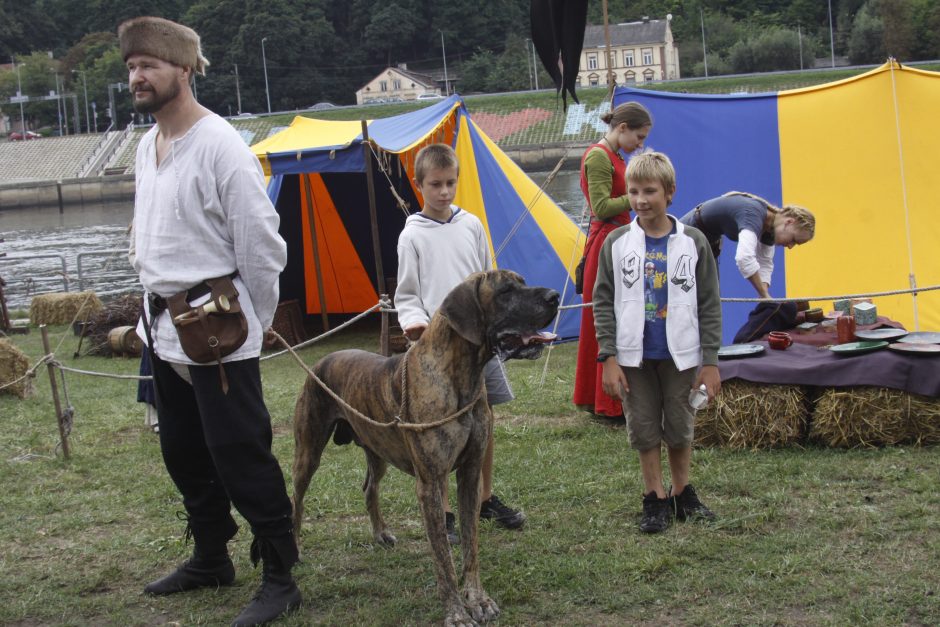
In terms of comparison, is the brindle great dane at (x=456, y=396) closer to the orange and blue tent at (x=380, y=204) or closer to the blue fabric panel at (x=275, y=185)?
the orange and blue tent at (x=380, y=204)

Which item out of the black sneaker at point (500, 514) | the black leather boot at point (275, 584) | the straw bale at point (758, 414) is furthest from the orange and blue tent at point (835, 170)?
the black leather boot at point (275, 584)

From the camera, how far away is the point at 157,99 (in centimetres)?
335

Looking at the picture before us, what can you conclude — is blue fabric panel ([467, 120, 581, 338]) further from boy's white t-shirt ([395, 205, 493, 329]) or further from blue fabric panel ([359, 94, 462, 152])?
boy's white t-shirt ([395, 205, 493, 329])

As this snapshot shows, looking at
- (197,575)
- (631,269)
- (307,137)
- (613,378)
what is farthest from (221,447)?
(307,137)

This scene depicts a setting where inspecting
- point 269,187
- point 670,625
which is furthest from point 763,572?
point 269,187

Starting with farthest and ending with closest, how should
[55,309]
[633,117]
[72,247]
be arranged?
[72,247] < [55,309] < [633,117]

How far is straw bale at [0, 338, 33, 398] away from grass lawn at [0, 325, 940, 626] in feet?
8.86

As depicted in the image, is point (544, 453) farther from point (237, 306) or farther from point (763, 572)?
point (237, 306)

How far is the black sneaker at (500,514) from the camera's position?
4.53 m

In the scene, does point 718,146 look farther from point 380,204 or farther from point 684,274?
point 380,204

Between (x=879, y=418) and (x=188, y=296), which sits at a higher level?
(x=188, y=296)

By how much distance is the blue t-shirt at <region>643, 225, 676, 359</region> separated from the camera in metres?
4.31

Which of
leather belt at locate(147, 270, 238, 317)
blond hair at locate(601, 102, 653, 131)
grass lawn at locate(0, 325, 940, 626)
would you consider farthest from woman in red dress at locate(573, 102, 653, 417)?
leather belt at locate(147, 270, 238, 317)

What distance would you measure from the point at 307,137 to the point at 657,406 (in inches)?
292
